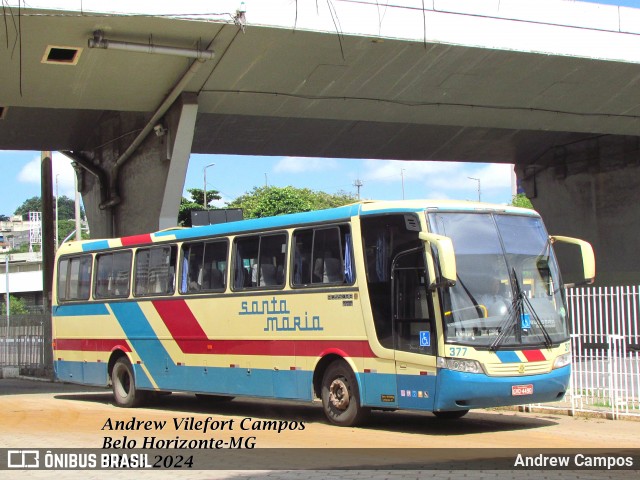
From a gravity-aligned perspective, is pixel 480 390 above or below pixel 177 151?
below

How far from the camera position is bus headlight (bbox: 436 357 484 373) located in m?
11.3

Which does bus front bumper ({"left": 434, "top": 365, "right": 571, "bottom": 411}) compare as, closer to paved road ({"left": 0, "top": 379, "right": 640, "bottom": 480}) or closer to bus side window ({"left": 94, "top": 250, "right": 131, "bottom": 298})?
paved road ({"left": 0, "top": 379, "right": 640, "bottom": 480})

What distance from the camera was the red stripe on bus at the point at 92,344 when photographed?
56.3 ft

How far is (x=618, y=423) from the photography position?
13.2 m

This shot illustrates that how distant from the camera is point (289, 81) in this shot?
65.7 ft

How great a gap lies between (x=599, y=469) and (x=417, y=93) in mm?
13653

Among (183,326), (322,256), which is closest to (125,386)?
(183,326)

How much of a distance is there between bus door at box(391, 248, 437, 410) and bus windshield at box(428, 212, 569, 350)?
1.15ft

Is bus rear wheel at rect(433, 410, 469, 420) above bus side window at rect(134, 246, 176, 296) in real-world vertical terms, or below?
below

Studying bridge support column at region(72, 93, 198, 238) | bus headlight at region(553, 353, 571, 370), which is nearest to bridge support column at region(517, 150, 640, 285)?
bridge support column at region(72, 93, 198, 238)

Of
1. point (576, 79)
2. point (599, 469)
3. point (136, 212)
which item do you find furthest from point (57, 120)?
point (599, 469)

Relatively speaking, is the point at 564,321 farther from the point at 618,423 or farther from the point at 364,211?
the point at 364,211

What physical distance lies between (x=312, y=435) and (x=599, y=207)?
22212 mm

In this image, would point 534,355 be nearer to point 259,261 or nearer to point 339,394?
point 339,394
